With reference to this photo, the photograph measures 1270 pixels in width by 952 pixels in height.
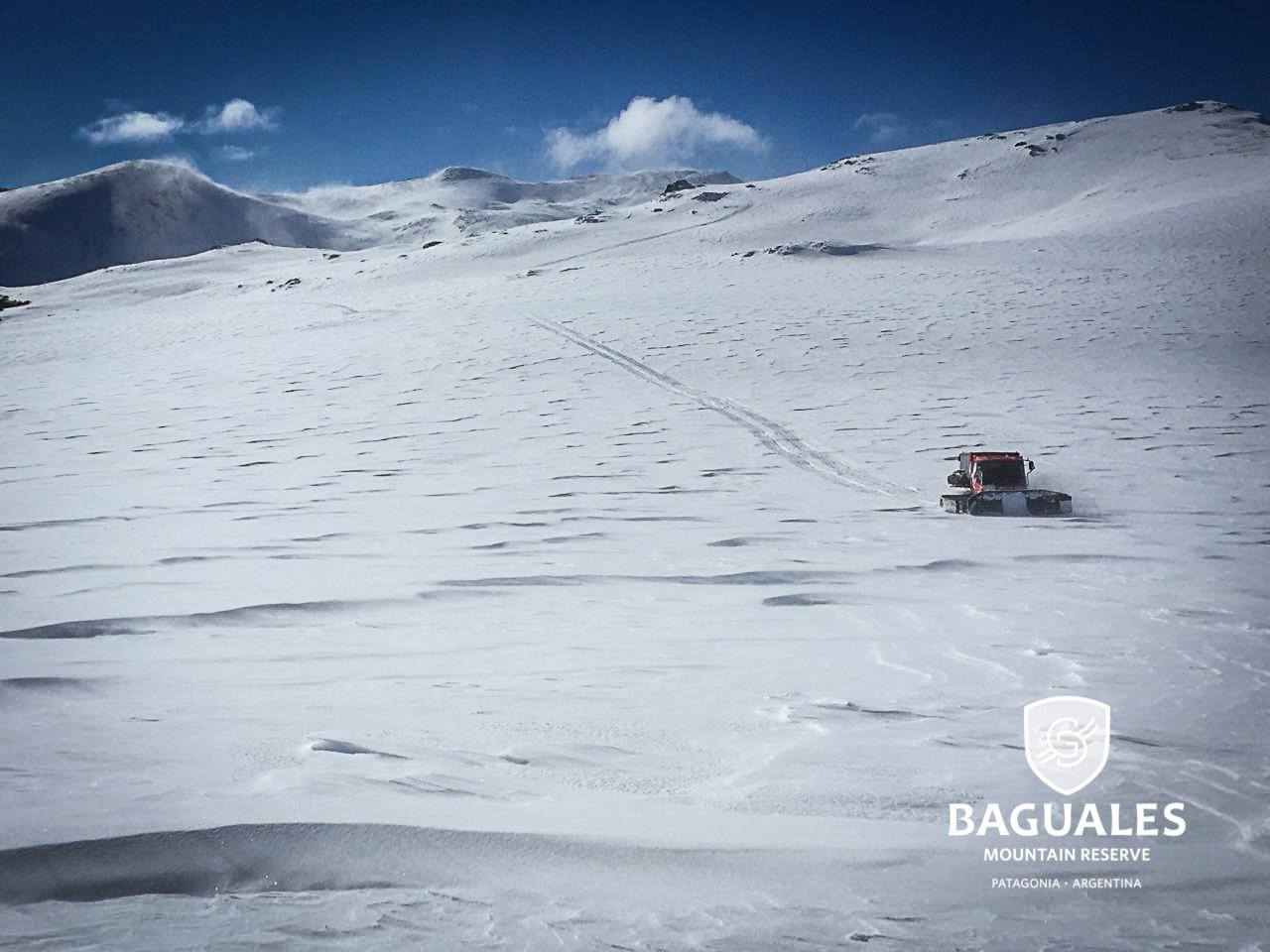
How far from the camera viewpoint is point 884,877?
2.11 meters

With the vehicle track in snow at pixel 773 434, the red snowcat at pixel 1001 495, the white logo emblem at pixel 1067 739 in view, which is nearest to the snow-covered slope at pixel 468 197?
the vehicle track in snow at pixel 773 434

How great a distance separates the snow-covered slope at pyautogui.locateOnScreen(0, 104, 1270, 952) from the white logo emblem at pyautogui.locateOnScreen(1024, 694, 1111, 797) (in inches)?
2.5

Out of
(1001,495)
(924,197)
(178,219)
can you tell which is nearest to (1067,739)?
(1001,495)

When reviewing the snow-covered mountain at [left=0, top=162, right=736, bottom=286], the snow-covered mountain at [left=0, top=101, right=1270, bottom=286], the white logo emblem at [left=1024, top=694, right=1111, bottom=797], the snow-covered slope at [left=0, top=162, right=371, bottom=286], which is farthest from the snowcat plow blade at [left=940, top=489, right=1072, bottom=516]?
the snow-covered slope at [left=0, top=162, right=371, bottom=286]

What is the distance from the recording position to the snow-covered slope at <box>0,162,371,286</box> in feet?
352

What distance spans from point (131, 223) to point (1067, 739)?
137 m

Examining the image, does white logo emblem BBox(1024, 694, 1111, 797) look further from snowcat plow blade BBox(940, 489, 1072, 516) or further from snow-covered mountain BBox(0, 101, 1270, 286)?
snow-covered mountain BBox(0, 101, 1270, 286)

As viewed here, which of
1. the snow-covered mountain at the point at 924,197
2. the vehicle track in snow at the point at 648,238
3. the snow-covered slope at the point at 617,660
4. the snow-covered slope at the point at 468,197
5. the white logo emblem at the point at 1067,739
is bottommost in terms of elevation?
the white logo emblem at the point at 1067,739

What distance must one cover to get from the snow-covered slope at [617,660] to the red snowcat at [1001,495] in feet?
0.72

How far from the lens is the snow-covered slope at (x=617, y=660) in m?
2.01

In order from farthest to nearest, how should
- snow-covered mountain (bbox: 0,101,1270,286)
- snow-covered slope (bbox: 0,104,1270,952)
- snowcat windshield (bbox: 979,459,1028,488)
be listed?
1. snow-covered mountain (bbox: 0,101,1270,286)
2. snowcat windshield (bbox: 979,459,1028,488)
3. snow-covered slope (bbox: 0,104,1270,952)

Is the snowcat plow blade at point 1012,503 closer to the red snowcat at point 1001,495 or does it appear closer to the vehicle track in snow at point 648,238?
the red snowcat at point 1001,495

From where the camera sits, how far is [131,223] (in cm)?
11781

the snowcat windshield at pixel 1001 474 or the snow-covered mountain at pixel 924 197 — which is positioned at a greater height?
the snow-covered mountain at pixel 924 197
